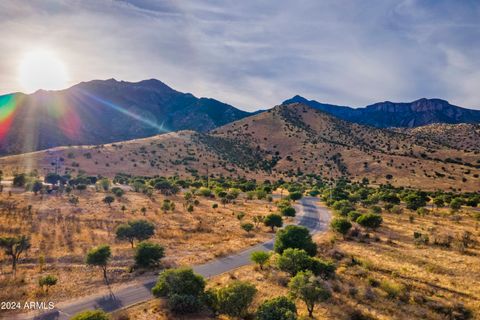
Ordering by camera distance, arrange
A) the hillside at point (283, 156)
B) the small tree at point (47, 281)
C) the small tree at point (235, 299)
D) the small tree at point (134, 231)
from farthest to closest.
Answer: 1. the hillside at point (283, 156)
2. the small tree at point (134, 231)
3. the small tree at point (47, 281)
4. the small tree at point (235, 299)

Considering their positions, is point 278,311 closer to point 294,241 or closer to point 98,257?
point 294,241

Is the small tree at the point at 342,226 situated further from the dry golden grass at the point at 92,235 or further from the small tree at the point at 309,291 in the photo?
the small tree at the point at 309,291

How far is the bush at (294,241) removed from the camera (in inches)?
1282

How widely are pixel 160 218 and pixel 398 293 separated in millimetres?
38192

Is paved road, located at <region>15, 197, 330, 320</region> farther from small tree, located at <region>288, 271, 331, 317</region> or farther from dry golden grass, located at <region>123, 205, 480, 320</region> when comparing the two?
small tree, located at <region>288, 271, 331, 317</region>

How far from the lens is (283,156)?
157125 millimetres

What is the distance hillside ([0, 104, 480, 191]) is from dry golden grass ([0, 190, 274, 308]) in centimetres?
5603

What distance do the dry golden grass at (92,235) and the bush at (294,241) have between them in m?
6.61

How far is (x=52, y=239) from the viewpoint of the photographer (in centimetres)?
3788

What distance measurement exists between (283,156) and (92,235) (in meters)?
125

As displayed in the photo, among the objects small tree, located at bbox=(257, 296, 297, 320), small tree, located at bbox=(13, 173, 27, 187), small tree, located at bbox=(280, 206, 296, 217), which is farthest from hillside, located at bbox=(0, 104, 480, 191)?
small tree, located at bbox=(257, 296, 297, 320)

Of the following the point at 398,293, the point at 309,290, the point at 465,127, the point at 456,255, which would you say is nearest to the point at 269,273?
the point at 309,290

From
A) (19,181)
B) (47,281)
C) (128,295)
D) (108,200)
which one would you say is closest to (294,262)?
(128,295)

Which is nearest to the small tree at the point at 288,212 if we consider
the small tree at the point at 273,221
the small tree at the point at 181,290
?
the small tree at the point at 273,221
